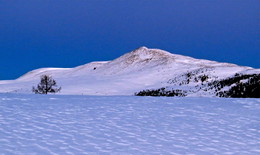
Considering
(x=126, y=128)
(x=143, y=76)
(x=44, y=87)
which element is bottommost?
(x=126, y=128)

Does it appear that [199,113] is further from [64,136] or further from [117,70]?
[117,70]

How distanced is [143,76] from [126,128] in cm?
A: 6528

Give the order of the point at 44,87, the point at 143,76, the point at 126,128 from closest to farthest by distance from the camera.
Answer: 1. the point at 126,128
2. the point at 44,87
3. the point at 143,76

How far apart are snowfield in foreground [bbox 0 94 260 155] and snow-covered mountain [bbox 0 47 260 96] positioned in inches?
1085

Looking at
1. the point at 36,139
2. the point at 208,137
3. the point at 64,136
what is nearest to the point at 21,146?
the point at 36,139

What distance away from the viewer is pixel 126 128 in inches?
334

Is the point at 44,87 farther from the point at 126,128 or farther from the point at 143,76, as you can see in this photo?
the point at 126,128

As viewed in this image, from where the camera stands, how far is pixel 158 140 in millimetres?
7574

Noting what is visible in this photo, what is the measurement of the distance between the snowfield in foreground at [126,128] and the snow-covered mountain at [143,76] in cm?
2755

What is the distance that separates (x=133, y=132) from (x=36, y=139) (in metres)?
2.24

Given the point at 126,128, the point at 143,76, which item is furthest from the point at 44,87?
the point at 126,128

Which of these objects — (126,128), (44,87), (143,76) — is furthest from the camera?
(143,76)

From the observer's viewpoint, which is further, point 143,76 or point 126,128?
point 143,76

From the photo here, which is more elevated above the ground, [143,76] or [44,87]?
[143,76]
